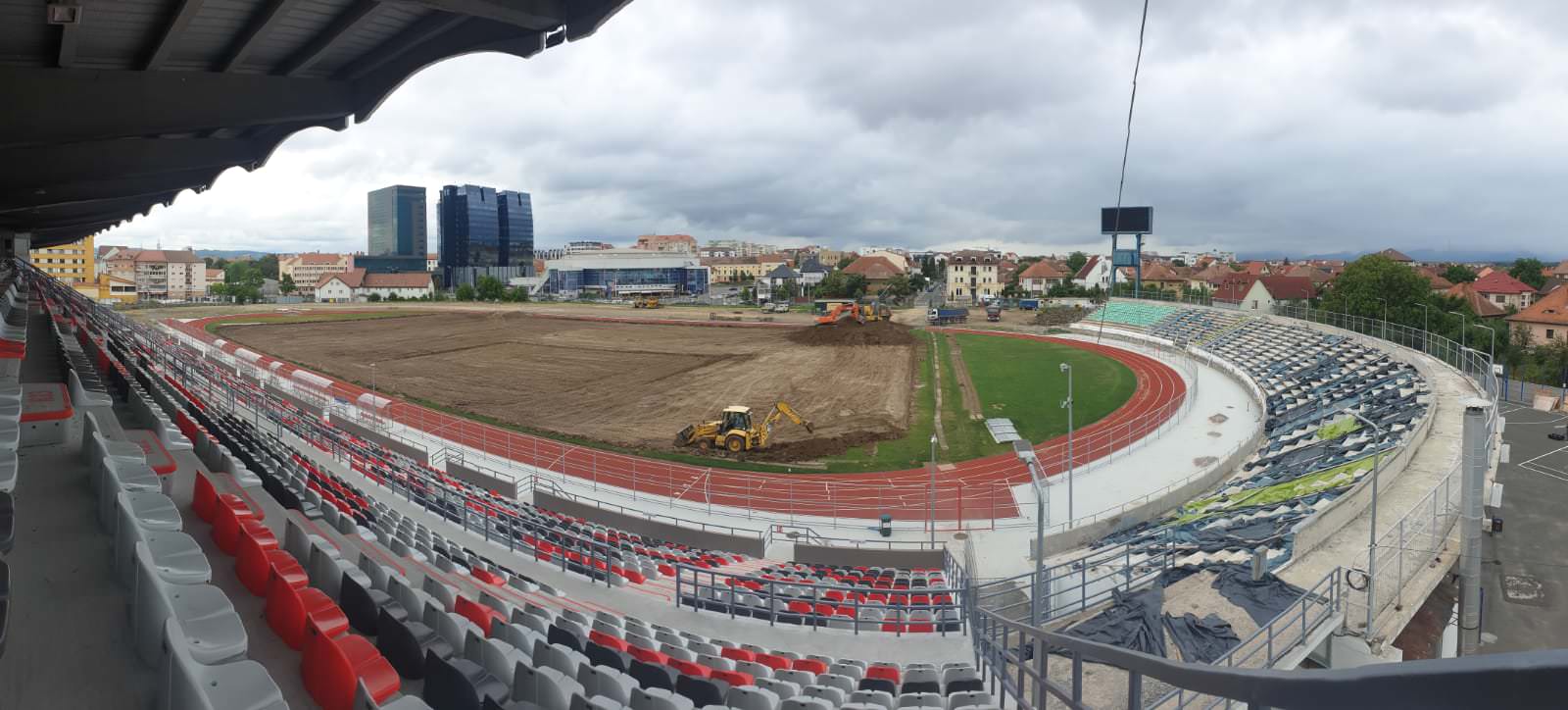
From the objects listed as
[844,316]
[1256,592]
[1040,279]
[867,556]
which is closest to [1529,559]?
[1256,592]

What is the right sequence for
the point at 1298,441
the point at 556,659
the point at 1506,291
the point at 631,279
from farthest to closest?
the point at 631,279 → the point at 1506,291 → the point at 1298,441 → the point at 556,659

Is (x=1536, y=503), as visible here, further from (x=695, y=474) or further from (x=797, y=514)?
(x=695, y=474)

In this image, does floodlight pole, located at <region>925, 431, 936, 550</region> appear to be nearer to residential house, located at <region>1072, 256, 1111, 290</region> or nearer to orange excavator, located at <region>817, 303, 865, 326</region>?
orange excavator, located at <region>817, 303, 865, 326</region>

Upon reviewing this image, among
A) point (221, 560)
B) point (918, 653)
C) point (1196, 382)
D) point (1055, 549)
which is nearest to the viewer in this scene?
point (221, 560)

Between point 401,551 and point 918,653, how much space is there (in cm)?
623

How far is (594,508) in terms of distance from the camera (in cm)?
1772

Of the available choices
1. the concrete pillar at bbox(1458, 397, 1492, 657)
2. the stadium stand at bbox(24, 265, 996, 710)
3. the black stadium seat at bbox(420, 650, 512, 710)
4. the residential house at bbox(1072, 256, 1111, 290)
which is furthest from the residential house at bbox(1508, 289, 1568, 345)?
the black stadium seat at bbox(420, 650, 512, 710)

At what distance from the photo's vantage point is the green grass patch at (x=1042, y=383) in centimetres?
2743

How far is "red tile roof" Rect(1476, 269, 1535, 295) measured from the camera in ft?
229

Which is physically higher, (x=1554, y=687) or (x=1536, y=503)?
(x=1554, y=687)

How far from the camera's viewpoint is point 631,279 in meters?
117

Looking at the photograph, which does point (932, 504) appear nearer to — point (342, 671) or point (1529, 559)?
point (342, 671)

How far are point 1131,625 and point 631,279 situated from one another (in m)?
113

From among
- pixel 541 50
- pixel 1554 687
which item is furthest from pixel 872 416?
pixel 1554 687
